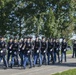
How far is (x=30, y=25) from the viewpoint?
3312cm

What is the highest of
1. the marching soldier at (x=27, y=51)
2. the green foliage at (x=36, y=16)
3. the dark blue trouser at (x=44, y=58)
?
the green foliage at (x=36, y=16)

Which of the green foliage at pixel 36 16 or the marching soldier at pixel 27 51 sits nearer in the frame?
the marching soldier at pixel 27 51

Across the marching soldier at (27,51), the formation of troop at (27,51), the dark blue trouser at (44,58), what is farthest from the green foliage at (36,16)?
the marching soldier at (27,51)

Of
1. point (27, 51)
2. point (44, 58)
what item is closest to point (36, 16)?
point (44, 58)

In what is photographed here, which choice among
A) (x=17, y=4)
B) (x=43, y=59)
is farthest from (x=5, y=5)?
(x=43, y=59)

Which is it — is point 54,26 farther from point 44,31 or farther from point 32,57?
point 32,57

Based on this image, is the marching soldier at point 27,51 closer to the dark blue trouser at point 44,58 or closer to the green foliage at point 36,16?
the dark blue trouser at point 44,58

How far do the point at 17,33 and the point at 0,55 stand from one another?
16.1 m

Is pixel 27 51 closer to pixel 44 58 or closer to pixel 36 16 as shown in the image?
pixel 44 58

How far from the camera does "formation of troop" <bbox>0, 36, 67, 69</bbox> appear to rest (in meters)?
19.0

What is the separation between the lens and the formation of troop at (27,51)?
1903 centimetres

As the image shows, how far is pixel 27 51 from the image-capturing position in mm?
18969

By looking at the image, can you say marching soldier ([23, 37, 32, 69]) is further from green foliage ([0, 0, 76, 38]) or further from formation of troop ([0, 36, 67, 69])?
green foliage ([0, 0, 76, 38])

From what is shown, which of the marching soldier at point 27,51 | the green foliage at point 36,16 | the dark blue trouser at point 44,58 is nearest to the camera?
the marching soldier at point 27,51
